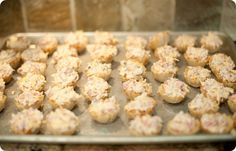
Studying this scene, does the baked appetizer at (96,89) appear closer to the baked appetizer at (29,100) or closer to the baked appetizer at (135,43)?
the baked appetizer at (29,100)

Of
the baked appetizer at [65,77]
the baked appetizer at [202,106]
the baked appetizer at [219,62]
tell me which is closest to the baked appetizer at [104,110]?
the baked appetizer at [65,77]

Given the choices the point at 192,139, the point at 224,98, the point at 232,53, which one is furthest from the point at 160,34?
the point at 192,139

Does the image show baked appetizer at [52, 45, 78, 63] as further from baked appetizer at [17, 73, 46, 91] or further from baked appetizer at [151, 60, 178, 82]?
baked appetizer at [151, 60, 178, 82]

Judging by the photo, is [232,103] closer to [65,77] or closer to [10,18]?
[65,77]

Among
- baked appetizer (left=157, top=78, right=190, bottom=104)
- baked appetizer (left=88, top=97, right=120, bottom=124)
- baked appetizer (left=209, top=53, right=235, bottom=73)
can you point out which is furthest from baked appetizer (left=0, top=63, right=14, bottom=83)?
baked appetizer (left=209, top=53, right=235, bottom=73)

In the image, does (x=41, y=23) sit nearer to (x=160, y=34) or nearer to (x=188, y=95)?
(x=160, y=34)
